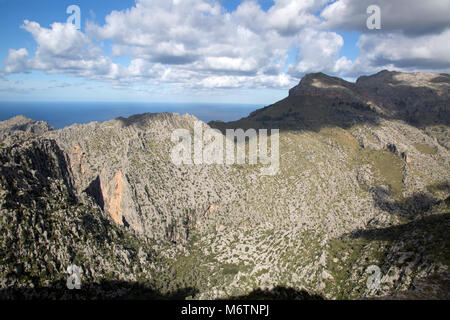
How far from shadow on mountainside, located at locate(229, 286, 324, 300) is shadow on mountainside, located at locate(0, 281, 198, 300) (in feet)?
112

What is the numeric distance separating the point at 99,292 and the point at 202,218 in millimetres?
60836

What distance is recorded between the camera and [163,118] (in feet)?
569

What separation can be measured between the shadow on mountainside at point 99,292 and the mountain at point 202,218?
0.41 meters

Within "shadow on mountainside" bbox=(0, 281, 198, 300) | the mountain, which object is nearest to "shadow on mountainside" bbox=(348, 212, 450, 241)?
the mountain

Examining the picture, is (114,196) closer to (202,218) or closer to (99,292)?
(202,218)

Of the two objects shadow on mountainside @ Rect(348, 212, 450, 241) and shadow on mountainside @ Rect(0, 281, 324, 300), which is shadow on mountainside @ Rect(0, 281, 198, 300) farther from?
shadow on mountainside @ Rect(348, 212, 450, 241)

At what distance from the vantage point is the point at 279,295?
76.4 meters

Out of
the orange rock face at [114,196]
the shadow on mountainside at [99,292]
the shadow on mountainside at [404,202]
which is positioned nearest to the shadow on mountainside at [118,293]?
the shadow on mountainside at [99,292]

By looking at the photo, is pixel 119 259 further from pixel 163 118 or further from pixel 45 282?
pixel 163 118

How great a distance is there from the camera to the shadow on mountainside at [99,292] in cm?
8004

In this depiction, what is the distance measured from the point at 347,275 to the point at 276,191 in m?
72.1

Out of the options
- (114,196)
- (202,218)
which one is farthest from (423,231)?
(114,196)

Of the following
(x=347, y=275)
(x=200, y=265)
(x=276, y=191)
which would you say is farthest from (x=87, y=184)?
(x=347, y=275)
